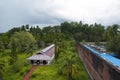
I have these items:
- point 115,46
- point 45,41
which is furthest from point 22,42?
point 115,46

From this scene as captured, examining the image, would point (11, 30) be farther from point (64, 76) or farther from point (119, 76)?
point (119, 76)

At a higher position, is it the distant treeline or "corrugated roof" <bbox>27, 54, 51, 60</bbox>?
the distant treeline

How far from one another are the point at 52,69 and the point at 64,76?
8119mm

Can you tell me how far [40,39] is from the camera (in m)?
115

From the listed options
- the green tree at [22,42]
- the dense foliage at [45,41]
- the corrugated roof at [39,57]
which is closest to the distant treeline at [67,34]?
the dense foliage at [45,41]

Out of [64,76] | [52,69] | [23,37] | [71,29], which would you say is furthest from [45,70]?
[71,29]

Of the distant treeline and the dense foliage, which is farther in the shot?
the distant treeline

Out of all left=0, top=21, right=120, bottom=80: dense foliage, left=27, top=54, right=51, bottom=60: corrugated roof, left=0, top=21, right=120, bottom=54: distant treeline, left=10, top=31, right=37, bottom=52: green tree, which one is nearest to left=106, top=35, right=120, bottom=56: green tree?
left=0, top=21, right=120, bottom=80: dense foliage

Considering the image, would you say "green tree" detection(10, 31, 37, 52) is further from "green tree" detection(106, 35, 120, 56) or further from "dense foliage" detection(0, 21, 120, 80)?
"green tree" detection(106, 35, 120, 56)

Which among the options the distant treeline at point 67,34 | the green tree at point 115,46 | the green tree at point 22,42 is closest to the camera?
the green tree at point 115,46

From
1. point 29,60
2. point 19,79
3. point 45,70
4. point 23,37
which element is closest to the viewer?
point 19,79

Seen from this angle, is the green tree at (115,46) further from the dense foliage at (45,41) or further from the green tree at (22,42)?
the green tree at (22,42)

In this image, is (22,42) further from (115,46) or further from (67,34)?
(115,46)

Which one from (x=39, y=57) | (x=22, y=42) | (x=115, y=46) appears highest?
(x=115, y=46)
